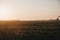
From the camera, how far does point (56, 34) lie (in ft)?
4.51

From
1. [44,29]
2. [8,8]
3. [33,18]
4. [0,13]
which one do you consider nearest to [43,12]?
[33,18]

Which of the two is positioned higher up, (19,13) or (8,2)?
(8,2)

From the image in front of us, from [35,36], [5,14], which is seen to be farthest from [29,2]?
[35,36]

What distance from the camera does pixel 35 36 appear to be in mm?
1373

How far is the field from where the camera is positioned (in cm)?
137

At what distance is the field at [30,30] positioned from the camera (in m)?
1.37

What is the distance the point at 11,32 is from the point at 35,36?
30 centimetres

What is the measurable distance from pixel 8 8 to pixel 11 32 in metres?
0.37

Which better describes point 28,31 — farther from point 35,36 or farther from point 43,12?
point 43,12

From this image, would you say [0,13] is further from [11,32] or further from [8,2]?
[11,32]

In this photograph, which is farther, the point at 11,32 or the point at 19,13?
the point at 19,13

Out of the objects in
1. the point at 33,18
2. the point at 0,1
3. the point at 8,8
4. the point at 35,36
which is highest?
the point at 0,1

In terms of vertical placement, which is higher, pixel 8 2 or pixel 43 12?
pixel 8 2

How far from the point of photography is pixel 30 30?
4.49ft
